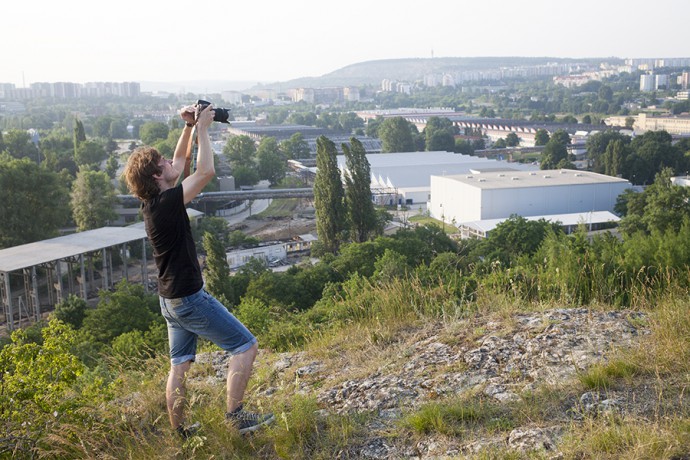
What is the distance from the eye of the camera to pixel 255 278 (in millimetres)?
19344

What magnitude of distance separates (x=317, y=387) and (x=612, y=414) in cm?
174

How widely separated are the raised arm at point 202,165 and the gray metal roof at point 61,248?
1731 cm

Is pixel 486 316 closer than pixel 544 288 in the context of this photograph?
Yes

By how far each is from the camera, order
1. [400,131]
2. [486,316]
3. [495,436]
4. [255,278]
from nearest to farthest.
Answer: [495,436]
[486,316]
[255,278]
[400,131]

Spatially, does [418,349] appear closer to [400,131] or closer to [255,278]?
[255,278]

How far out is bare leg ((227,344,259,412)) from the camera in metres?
3.43

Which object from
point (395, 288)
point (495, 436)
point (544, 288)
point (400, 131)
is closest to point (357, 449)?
point (495, 436)

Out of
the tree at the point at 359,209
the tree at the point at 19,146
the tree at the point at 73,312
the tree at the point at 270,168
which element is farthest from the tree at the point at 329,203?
the tree at the point at 19,146

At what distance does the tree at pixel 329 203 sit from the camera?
27062 mm

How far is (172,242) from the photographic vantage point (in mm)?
3301

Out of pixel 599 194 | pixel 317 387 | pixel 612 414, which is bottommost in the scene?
pixel 599 194

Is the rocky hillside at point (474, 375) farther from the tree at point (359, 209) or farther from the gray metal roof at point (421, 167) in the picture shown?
the gray metal roof at point (421, 167)

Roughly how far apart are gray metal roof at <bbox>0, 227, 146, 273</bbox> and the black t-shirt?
1732cm

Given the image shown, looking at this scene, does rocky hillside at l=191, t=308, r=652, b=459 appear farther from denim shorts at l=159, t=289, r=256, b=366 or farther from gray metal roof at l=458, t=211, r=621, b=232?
gray metal roof at l=458, t=211, r=621, b=232
